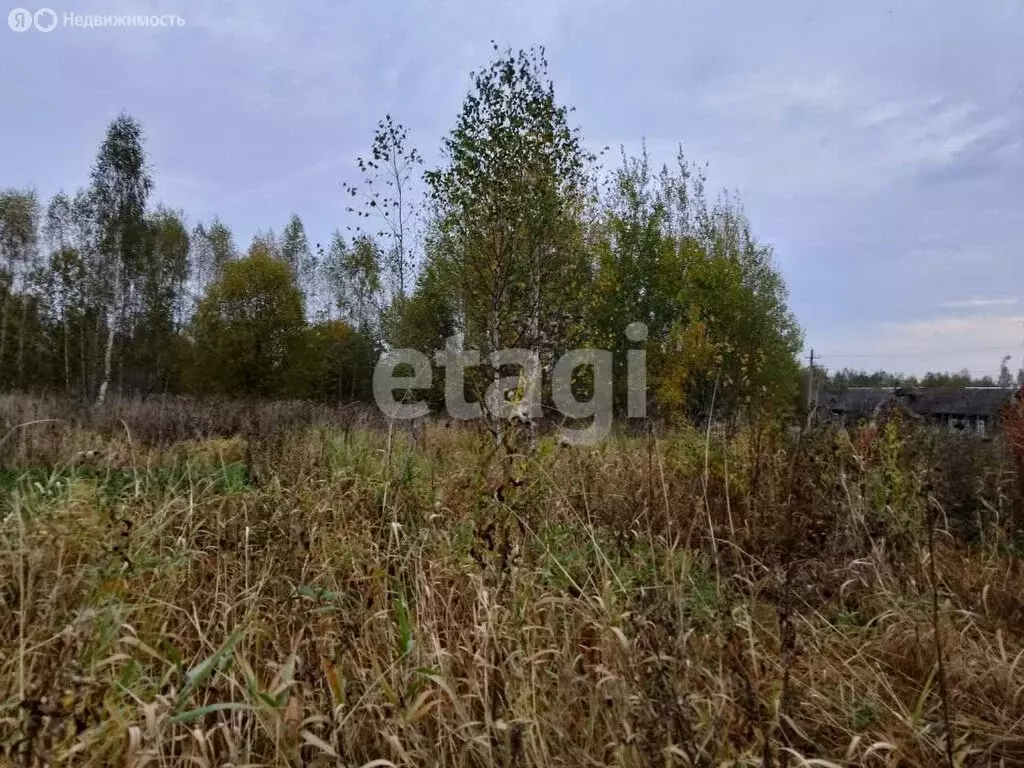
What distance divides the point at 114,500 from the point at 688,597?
2910 millimetres

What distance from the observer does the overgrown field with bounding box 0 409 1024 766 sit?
1.62 meters

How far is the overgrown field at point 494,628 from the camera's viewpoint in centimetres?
162

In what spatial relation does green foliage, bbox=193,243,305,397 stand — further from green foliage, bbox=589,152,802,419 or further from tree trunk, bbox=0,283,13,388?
green foliage, bbox=589,152,802,419

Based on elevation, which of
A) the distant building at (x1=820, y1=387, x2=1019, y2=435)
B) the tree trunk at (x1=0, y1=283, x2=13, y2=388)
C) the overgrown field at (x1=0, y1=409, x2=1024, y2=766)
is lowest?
the overgrown field at (x1=0, y1=409, x2=1024, y2=766)

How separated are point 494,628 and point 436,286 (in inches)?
405

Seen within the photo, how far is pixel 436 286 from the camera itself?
1188 centimetres

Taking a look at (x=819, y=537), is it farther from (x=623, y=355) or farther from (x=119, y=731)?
(x=623, y=355)

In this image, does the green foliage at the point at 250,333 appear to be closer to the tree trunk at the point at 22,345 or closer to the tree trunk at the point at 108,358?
the tree trunk at the point at 22,345

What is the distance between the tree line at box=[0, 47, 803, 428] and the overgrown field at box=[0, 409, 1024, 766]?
3.63 feet

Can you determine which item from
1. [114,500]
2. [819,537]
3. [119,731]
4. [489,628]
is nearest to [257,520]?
[114,500]

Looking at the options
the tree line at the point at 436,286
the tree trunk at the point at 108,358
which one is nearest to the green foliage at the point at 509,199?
the tree line at the point at 436,286

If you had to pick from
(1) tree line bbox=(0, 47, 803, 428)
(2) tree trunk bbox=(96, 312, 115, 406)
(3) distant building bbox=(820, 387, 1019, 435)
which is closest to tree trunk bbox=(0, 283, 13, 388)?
(1) tree line bbox=(0, 47, 803, 428)

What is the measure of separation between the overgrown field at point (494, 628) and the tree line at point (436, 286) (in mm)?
1108

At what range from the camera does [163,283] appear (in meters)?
21.6
